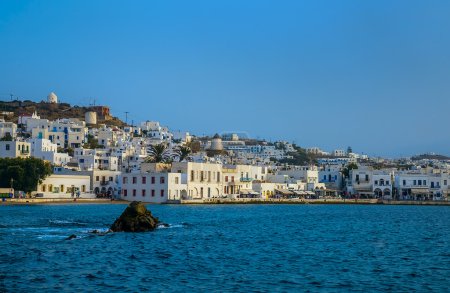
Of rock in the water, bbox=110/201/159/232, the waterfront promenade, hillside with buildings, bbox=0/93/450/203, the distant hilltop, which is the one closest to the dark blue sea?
rock in the water, bbox=110/201/159/232

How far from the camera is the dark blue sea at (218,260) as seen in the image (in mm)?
23859

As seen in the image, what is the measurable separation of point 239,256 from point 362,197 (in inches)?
3298

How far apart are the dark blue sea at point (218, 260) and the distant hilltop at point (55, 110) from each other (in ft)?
455

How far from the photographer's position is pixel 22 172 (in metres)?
77.5

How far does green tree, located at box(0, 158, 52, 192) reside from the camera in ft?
254

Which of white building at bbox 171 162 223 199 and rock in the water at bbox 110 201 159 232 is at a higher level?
white building at bbox 171 162 223 199

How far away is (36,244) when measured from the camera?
3456 centimetres

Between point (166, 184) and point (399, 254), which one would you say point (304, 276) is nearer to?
point (399, 254)

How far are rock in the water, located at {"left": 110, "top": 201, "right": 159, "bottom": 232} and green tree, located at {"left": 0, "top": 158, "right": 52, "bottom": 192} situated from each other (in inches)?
1444

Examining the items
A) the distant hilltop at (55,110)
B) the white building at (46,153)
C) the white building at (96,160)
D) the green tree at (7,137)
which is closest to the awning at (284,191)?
the white building at (96,160)

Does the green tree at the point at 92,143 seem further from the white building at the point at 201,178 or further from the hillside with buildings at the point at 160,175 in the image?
the white building at the point at 201,178

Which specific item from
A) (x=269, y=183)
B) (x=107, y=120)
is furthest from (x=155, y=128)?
(x=269, y=183)

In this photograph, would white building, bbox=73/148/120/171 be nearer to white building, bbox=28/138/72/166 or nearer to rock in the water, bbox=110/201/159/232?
white building, bbox=28/138/72/166

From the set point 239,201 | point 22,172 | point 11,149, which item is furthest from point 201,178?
point 11,149
